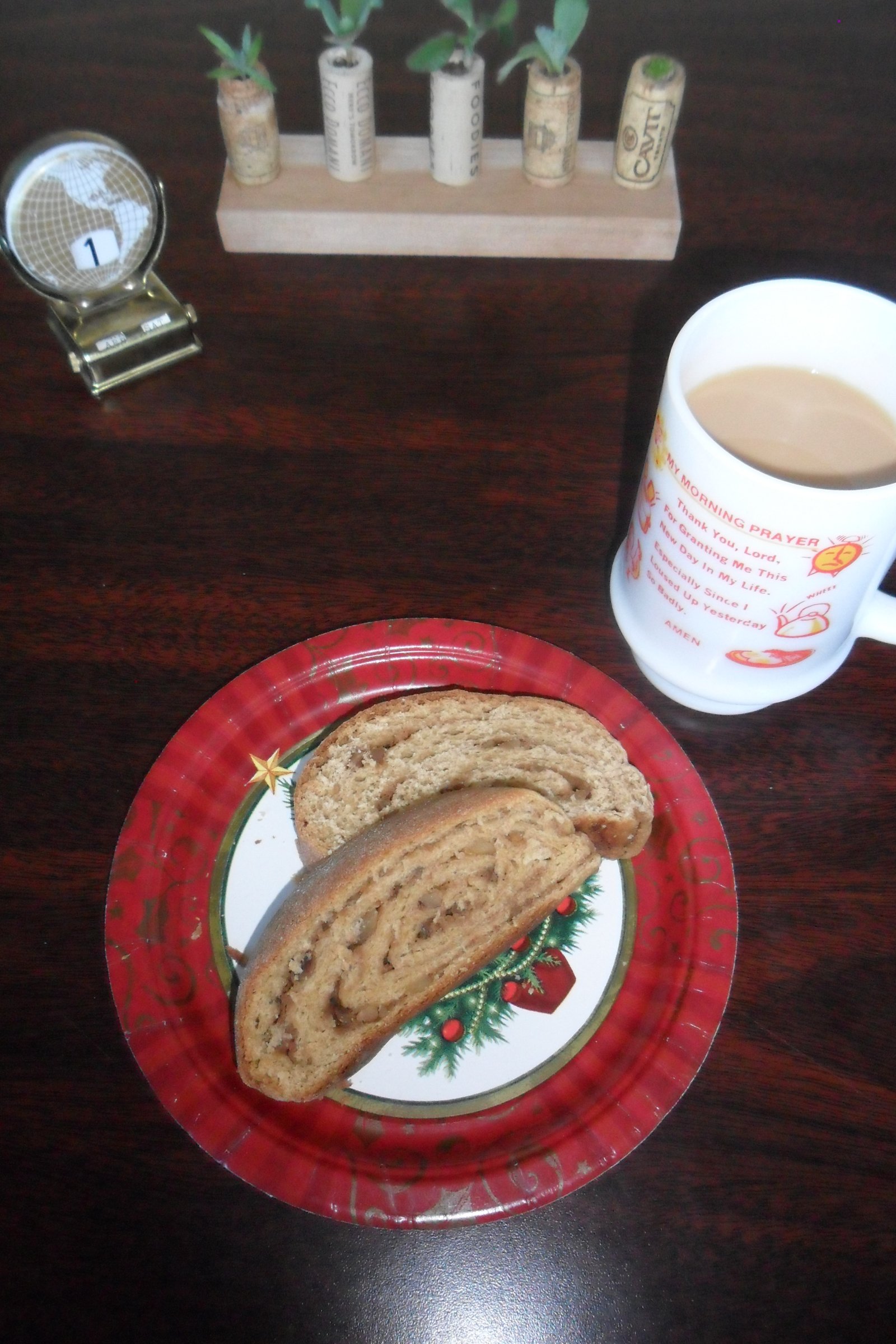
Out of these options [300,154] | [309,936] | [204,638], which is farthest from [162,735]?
[300,154]

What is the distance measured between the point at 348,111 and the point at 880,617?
111 centimetres

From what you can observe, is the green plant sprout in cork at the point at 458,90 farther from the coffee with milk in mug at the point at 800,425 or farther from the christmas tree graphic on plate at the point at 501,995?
the christmas tree graphic on plate at the point at 501,995

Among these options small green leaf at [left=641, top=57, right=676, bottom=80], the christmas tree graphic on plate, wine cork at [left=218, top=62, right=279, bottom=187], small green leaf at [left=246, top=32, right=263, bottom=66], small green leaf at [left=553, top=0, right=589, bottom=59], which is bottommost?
the christmas tree graphic on plate

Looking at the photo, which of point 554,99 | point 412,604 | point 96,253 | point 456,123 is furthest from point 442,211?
point 412,604

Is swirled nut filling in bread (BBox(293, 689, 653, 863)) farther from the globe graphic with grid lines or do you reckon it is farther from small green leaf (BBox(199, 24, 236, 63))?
small green leaf (BBox(199, 24, 236, 63))

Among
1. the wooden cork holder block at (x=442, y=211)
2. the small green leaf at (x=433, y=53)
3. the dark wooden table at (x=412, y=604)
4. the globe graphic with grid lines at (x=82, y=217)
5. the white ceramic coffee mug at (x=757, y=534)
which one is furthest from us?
the wooden cork holder block at (x=442, y=211)

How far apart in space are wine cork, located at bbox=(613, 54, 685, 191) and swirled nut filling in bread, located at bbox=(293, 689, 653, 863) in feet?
3.09

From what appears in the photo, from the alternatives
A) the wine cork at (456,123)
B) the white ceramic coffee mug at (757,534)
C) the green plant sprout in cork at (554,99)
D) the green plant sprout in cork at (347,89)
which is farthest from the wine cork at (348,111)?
the white ceramic coffee mug at (757,534)

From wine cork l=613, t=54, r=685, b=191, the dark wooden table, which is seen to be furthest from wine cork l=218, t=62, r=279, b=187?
wine cork l=613, t=54, r=685, b=191

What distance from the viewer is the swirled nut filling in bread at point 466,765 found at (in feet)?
3.80

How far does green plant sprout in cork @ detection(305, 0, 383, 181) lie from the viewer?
55.8 inches

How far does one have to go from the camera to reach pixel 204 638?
1315 millimetres

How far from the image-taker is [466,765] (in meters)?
1.20

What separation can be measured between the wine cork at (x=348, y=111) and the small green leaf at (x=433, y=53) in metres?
0.09
